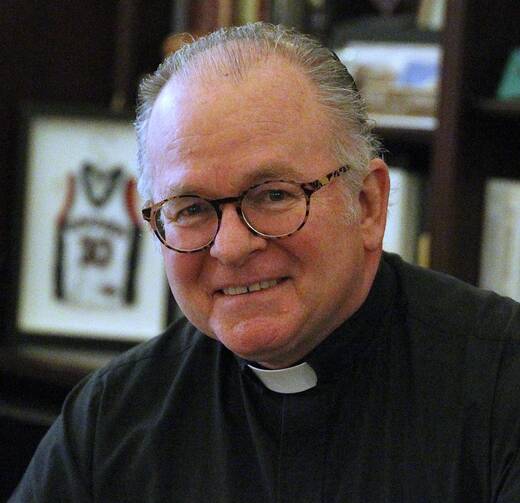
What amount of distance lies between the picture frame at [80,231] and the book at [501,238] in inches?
35.0

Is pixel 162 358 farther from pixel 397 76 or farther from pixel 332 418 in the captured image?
pixel 397 76

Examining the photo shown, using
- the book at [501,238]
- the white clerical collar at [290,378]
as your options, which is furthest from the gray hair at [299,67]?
the book at [501,238]

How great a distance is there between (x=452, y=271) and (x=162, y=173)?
0.96 metres

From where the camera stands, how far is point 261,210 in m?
1.32

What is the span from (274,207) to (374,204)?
0.18 meters

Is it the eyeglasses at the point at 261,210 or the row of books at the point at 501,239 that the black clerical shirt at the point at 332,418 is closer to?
the eyeglasses at the point at 261,210

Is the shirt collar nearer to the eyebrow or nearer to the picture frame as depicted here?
the eyebrow

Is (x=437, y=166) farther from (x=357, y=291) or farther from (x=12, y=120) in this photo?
(x=12, y=120)

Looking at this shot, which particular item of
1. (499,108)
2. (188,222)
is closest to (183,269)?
(188,222)

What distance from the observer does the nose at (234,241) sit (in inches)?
51.0

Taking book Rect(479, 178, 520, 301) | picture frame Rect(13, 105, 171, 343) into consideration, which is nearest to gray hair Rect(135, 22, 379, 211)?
book Rect(479, 178, 520, 301)

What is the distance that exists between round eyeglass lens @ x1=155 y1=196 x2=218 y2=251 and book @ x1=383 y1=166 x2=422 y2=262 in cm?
102

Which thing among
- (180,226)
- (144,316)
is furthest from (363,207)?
(144,316)

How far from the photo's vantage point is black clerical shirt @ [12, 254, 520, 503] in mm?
1335
